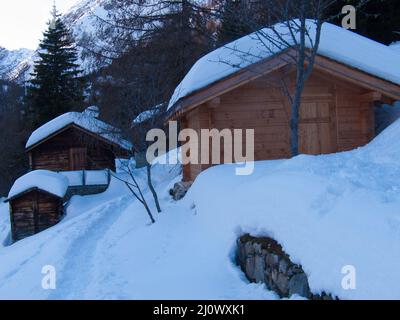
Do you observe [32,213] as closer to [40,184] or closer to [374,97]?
[40,184]

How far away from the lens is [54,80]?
3091cm

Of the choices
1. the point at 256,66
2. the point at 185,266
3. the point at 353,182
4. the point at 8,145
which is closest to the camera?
the point at 353,182

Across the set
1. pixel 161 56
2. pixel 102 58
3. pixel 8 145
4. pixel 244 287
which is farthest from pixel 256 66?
pixel 8 145

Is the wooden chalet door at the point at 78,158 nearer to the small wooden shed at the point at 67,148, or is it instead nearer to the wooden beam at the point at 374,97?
the small wooden shed at the point at 67,148

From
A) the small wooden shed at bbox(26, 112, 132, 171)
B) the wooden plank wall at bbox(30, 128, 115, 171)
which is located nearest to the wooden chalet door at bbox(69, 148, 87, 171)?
the small wooden shed at bbox(26, 112, 132, 171)

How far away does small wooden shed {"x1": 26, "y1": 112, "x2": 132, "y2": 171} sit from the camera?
73.5ft

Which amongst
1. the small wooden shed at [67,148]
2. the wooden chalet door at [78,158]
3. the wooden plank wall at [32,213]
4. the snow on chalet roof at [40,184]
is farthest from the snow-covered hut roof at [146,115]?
the wooden chalet door at [78,158]

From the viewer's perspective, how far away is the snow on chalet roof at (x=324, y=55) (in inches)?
403

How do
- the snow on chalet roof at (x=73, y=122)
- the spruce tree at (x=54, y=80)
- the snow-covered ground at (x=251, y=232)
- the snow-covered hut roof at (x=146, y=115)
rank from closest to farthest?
the snow-covered ground at (x=251, y=232) → the snow-covered hut roof at (x=146, y=115) → the snow on chalet roof at (x=73, y=122) → the spruce tree at (x=54, y=80)

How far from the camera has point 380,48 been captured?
1195 centimetres

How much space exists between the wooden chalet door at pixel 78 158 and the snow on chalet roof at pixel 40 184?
2724mm

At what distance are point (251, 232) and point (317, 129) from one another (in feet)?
20.3

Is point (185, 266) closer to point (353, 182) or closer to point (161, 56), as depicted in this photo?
point (353, 182)

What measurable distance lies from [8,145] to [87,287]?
29.4m
